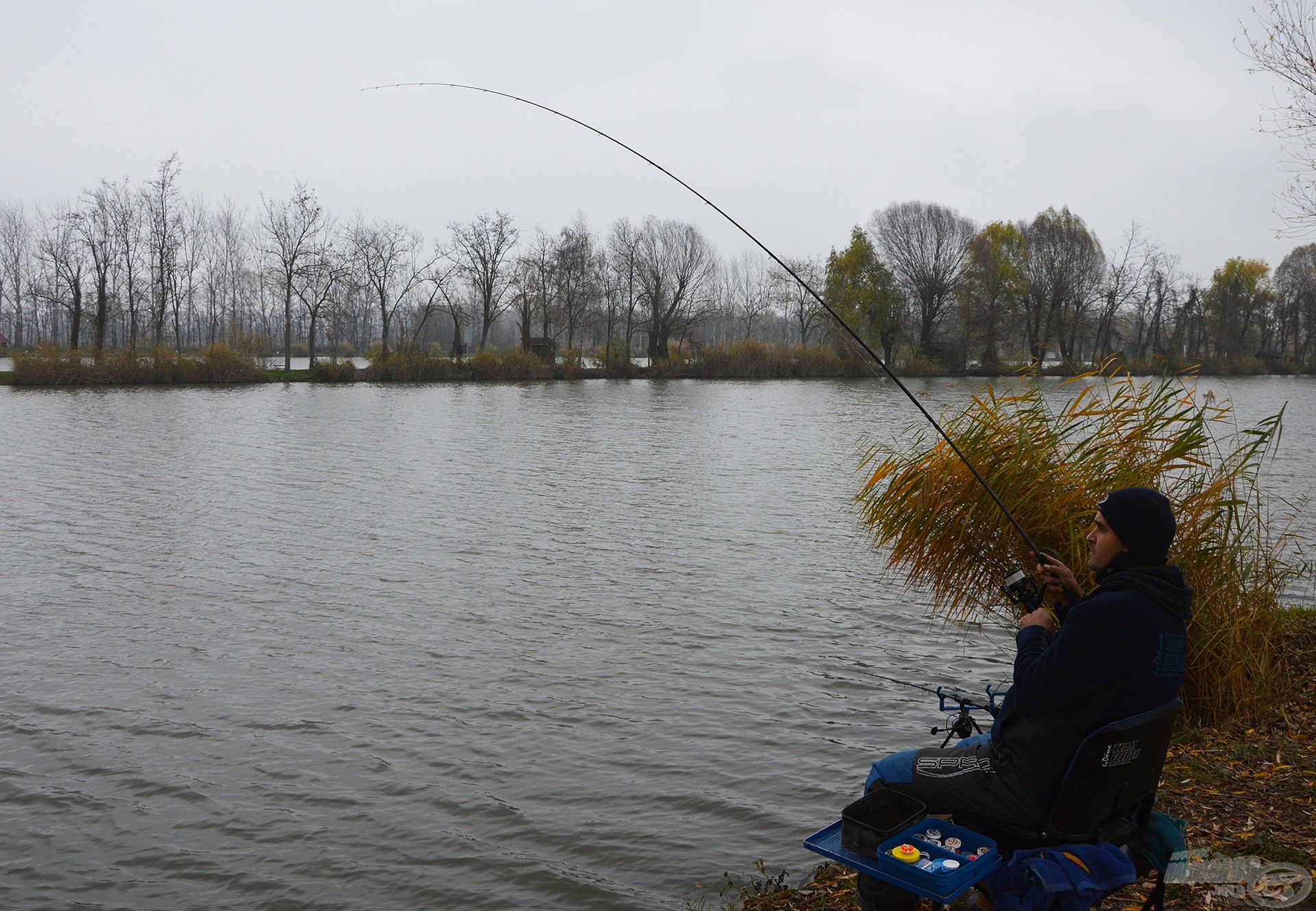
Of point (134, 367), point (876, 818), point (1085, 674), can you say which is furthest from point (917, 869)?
point (134, 367)

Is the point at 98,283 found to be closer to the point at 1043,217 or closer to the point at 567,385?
the point at 567,385

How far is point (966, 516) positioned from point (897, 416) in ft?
90.6

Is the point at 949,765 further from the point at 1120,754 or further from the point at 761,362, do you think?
the point at 761,362

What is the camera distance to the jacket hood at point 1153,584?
122 inches

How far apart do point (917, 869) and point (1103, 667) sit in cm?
86

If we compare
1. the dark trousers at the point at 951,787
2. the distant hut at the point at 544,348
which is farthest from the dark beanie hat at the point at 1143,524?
the distant hut at the point at 544,348

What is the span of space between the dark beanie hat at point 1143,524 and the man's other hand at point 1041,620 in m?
0.40

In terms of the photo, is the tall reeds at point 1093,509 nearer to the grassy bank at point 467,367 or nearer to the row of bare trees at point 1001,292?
the grassy bank at point 467,367

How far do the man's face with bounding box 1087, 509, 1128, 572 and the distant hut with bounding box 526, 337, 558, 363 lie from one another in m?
56.5

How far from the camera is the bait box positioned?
3.20 metres

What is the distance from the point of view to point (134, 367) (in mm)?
45844

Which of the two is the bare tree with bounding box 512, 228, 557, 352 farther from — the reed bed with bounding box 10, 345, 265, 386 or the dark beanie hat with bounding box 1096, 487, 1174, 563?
the dark beanie hat with bounding box 1096, 487, 1174, 563

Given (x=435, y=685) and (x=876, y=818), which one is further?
(x=435, y=685)

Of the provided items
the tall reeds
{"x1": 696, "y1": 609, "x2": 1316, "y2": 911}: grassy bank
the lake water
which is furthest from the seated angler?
the tall reeds
